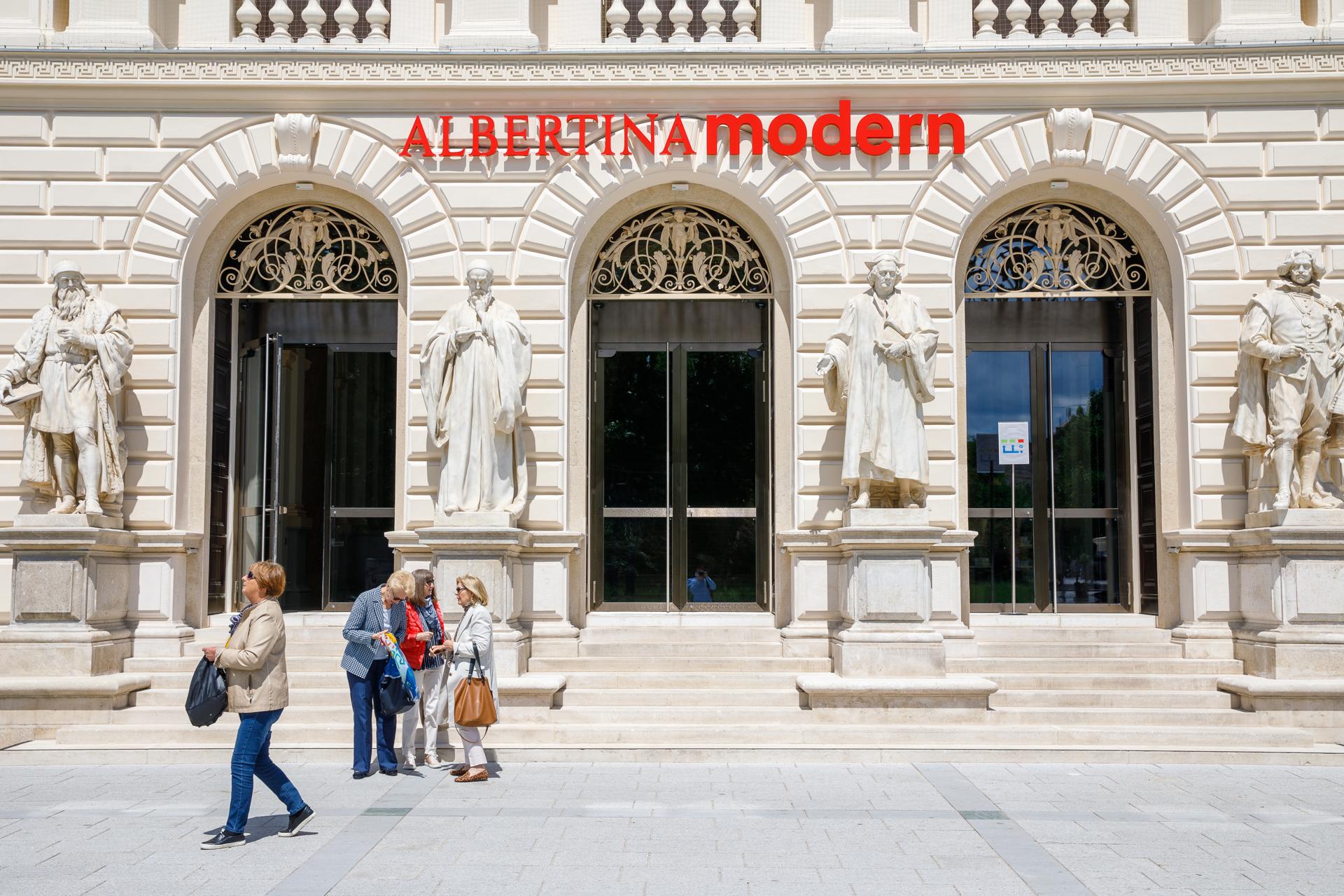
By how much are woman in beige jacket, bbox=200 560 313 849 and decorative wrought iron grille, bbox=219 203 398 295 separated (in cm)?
831

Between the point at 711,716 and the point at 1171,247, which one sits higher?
the point at 1171,247

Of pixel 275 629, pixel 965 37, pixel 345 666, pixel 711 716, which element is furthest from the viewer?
pixel 965 37

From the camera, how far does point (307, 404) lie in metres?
17.1

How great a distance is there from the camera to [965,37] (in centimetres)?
1627

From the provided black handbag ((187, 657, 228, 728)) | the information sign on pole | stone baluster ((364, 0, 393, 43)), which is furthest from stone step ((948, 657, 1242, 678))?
stone baluster ((364, 0, 393, 43))

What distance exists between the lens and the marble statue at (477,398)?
48.0 feet

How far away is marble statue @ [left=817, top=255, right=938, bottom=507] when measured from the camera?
14.4 m

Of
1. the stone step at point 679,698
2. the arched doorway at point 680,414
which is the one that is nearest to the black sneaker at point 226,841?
the stone step at point 679,698

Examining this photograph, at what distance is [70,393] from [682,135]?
25.6 ft

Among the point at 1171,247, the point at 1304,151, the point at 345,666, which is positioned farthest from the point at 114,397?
the point at 1304,151

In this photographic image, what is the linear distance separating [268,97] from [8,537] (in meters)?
6.08

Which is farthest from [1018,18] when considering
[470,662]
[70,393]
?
[70,393]

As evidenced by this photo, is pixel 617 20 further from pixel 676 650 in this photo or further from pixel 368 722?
pixel 368 722

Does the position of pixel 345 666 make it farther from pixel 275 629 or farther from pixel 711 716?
pixel 711 716
